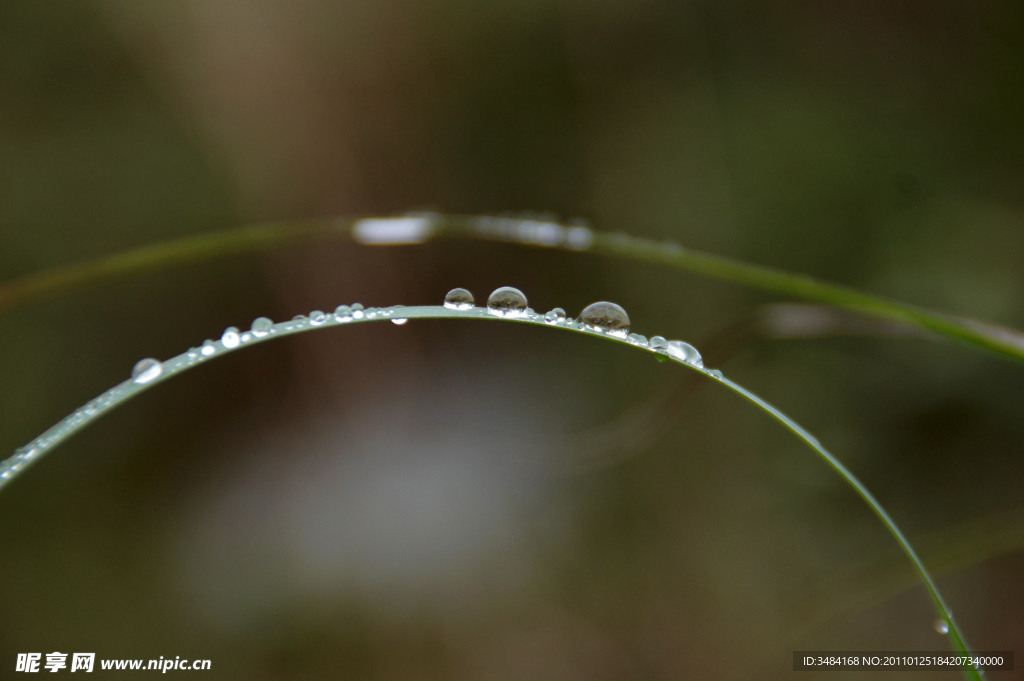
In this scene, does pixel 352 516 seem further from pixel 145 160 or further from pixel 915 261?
pixel 915 261

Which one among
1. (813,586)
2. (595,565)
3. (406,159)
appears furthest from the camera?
(406,159)

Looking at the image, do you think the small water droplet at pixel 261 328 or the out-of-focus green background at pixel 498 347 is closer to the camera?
the small water droplet at pixel 261 328

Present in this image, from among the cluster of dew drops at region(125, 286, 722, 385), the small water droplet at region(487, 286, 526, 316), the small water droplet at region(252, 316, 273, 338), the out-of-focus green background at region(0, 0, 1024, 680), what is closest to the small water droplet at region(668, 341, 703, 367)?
the cluster of dew drops at region(125, 286, 722, 385)

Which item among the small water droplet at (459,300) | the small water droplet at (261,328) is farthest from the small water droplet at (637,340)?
the small water droplet at (261,328)

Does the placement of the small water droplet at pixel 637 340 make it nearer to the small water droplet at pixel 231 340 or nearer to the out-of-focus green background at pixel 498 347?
the small water droplet at pixel 231 340

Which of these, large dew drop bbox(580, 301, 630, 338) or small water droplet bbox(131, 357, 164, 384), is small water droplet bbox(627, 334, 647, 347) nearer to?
large dew drop bbox(580, 301, 630, 338)

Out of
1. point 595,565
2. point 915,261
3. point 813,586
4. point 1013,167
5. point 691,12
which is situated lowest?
point 813,586

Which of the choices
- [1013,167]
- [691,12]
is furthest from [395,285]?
[1013,167]

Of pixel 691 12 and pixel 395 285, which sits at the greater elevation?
pixel 691 12
